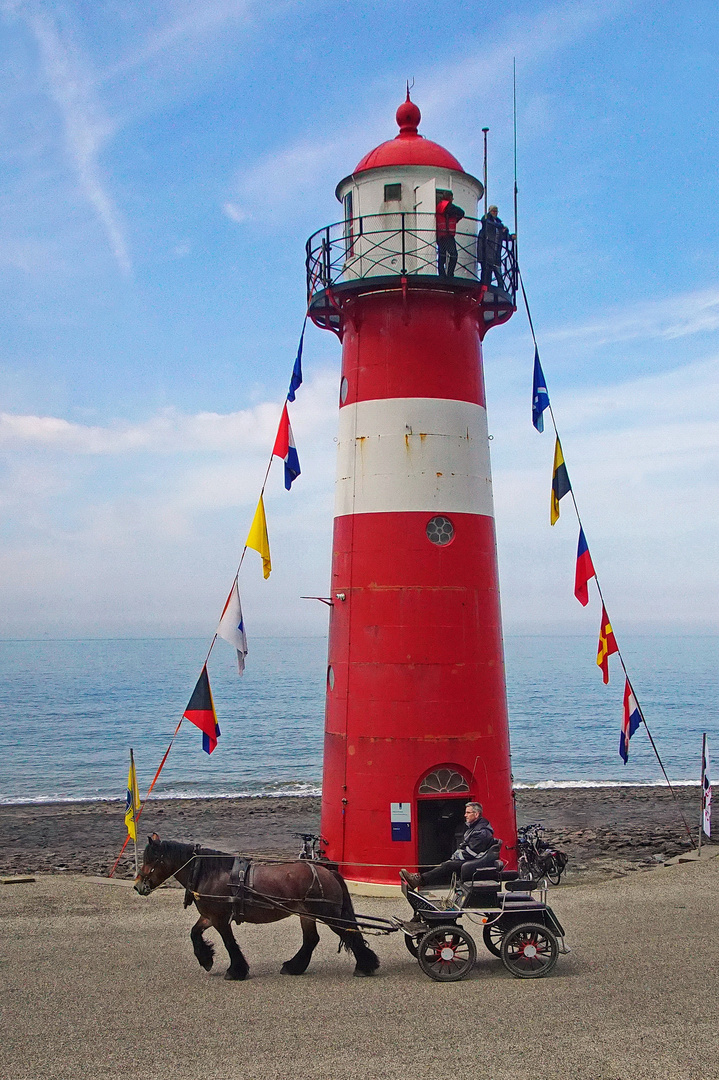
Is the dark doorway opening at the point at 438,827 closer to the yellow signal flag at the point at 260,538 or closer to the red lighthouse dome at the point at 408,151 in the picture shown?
the yellow signal flag at the point at 260,538

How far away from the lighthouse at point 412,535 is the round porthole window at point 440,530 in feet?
0.06

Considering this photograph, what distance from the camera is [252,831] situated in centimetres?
2798

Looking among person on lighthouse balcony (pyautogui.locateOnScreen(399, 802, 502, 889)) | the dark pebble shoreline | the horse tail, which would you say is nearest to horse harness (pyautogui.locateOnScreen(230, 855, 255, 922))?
the horse tail

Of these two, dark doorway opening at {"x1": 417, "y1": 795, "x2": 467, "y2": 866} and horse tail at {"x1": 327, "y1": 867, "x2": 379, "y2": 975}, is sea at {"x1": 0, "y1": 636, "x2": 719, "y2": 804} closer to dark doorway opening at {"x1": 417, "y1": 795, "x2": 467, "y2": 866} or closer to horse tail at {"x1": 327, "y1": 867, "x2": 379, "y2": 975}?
dark doorway opening at {"x1": 417, "y1": 795, "x2": 467, "y2": 866}

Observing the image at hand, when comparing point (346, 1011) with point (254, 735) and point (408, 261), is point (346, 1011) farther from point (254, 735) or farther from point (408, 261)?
point (254, 735)

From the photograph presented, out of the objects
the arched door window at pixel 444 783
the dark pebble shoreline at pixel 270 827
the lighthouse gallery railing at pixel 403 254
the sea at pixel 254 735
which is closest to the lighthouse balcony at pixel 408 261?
the lighthouse gallery railing at pixel 403 254

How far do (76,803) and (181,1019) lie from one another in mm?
26705

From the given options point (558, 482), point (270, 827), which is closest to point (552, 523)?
point (558, 482)

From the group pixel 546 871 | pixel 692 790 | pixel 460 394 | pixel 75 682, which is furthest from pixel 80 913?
pixel 75 682

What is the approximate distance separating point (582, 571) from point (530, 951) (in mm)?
6884

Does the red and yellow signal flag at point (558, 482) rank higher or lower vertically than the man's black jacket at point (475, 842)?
higher

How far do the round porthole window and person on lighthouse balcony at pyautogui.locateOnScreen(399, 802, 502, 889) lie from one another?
15.3 ft

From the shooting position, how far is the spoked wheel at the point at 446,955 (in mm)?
10578

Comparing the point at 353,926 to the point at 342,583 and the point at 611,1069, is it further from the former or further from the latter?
the point at 342,583
